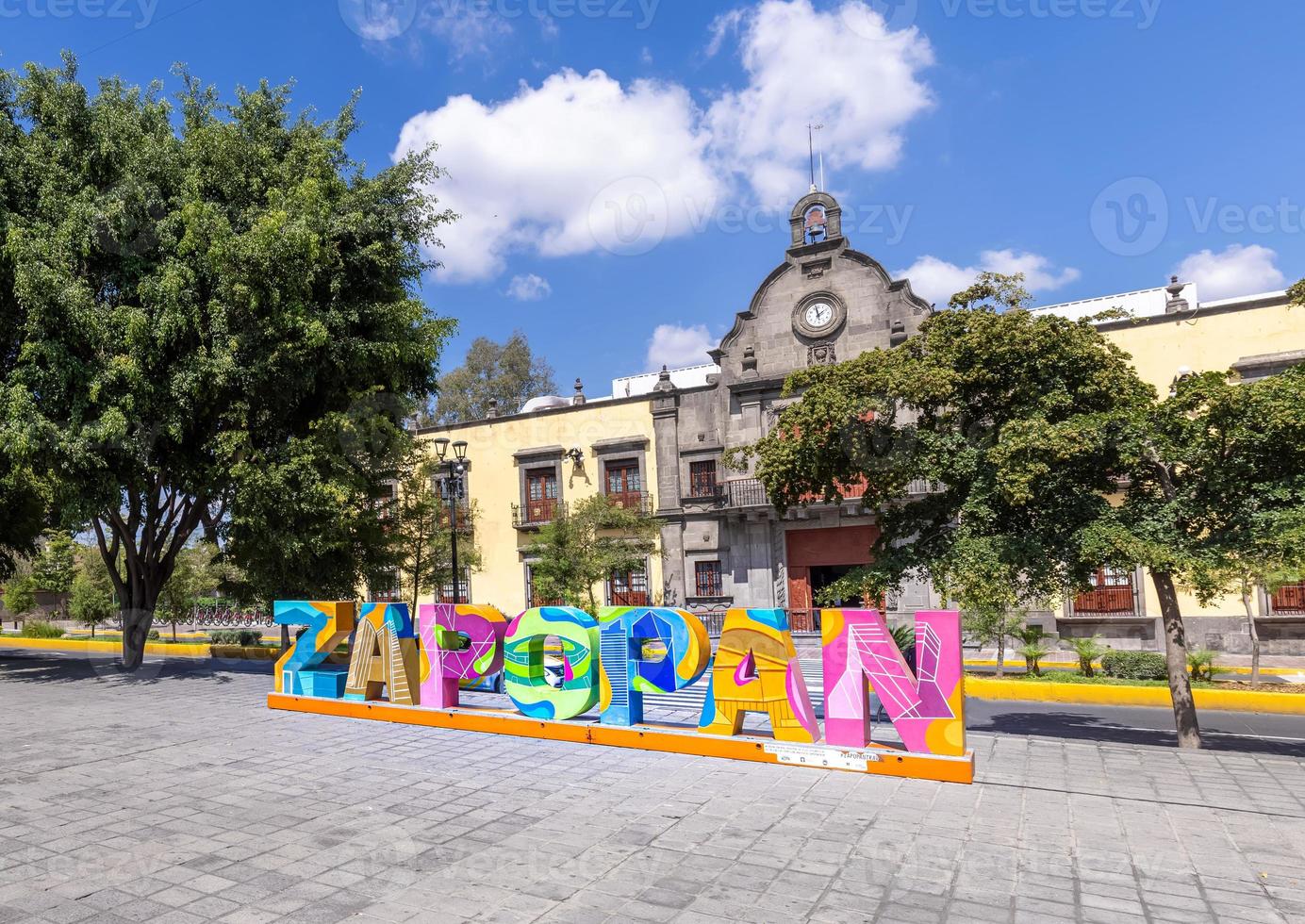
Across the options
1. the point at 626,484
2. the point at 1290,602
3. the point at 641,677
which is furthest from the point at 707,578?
the point at 641,677

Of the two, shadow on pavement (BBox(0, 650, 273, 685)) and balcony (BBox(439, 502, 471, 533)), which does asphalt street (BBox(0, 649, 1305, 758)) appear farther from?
balcony (BBox(439, 502, 471, 533))

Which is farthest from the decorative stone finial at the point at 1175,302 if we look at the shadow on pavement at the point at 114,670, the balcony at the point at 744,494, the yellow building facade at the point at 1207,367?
the shadow on pavement at the point at 114,670

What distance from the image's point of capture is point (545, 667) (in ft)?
33.8

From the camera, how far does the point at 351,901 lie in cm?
505

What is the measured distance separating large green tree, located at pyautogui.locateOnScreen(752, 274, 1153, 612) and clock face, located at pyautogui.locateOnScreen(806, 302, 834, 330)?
1366cm

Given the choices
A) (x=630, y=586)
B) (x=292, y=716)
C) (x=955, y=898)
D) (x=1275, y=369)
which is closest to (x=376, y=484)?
(x=292, y=716)

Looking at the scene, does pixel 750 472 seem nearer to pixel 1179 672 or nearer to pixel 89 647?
pixel 1179 672

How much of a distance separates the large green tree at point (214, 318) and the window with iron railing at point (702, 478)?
36.2 feet

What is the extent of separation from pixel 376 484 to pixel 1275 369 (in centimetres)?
2138

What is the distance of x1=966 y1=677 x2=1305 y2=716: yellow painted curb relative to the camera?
12.7 meters

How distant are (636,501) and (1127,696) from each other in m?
16.3

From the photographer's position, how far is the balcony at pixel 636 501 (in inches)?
1050

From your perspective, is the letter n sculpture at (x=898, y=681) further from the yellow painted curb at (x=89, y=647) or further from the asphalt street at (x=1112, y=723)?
the yellow painted curb at (x=89, y=647)

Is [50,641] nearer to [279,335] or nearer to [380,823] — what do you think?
[279,335]
